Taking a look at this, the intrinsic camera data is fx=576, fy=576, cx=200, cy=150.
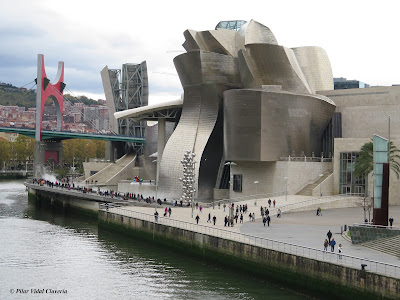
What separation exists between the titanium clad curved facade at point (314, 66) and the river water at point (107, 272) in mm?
29845

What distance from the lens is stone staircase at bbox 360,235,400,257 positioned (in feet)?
81.6

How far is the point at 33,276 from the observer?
26.2 m

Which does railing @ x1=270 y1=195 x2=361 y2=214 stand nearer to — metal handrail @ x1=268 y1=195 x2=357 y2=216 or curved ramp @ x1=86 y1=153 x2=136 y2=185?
metal handrail @ x1=268 y1=195 x2=357 y2=216

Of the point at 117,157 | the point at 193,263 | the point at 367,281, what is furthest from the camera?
the point at 117,157

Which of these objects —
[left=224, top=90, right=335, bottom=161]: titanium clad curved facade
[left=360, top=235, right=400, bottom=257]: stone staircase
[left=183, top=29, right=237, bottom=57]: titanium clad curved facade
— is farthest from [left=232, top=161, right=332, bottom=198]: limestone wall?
[left=360, top=235, right=400, bottom=257]: stone staircase

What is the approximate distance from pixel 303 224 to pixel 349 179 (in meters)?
14.6

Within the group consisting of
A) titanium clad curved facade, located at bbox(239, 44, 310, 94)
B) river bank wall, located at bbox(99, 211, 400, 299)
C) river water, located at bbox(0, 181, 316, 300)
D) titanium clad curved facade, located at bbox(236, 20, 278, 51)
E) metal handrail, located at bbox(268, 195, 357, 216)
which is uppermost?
titanium clad curved facade, located at bbox(236, 20, 278, 51)

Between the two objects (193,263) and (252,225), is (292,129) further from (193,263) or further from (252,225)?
(193,263)

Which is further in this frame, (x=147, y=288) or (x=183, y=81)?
(x=183, y=81)

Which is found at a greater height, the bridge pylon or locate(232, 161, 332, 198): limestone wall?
the bridge pylon

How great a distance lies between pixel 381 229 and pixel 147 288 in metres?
10.9

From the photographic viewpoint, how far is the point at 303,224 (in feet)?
113

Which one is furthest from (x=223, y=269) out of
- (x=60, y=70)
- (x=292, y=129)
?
(x=60, y=70)

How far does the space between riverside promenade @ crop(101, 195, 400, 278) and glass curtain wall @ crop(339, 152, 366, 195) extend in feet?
11.8
